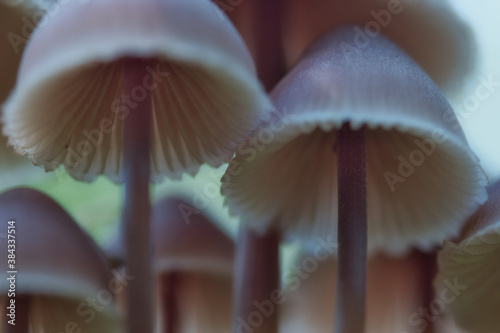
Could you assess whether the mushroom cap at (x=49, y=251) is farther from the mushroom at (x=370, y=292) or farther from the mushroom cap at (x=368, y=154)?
the mushroom at (x=370, y=292)

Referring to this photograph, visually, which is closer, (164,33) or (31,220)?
(164,33)

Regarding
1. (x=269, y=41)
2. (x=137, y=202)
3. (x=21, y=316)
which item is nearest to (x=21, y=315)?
(x=21, y=316)

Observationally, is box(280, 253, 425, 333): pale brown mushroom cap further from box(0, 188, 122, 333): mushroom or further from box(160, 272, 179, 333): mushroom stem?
box(0, 188, 122, 333): mushroom

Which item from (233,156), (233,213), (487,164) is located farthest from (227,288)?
(487,164)

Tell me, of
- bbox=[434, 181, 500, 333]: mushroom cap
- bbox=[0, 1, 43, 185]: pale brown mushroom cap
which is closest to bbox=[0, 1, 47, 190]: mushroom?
bbox=[0, 1, 43, 185]: pale brown mushroom cap

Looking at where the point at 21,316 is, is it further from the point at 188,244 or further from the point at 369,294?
the point at 369,294

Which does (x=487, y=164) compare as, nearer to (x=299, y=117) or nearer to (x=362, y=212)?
(x=362, y=212)

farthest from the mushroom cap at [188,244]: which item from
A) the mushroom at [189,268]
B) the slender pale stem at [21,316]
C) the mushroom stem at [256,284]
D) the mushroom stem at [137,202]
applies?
the mushroom stem at [137,202]
